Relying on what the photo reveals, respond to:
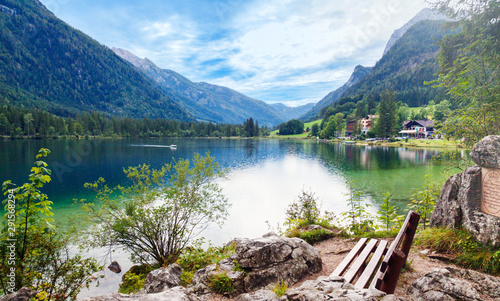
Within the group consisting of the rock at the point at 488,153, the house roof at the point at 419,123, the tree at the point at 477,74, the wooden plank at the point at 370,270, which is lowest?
the wooden plank at the point at 370,270

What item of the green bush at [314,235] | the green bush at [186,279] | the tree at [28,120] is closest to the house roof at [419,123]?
the green bush at [314,235]

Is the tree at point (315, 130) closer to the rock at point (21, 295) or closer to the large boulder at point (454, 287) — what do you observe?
the large boulder at point (454, 287)

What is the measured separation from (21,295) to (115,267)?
826cm

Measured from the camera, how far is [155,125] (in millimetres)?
186500

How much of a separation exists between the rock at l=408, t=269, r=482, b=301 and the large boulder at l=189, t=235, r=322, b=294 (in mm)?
3032

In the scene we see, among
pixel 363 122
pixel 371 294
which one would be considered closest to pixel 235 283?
pixel 371 294

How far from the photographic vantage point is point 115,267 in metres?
12.9

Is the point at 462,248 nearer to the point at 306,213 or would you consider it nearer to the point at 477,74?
the point at 306,213

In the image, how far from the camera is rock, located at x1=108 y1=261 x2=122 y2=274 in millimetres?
12773

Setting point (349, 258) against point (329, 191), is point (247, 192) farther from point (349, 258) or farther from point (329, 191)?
point (349, 258)

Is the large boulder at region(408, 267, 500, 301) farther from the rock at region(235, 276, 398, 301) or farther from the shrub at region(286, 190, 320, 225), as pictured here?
the shrub at region(286, 190, 320, 225)

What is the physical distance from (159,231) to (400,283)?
10575 millimetres

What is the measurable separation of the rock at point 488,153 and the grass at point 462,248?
8.09ft

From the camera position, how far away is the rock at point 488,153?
25.4ft
